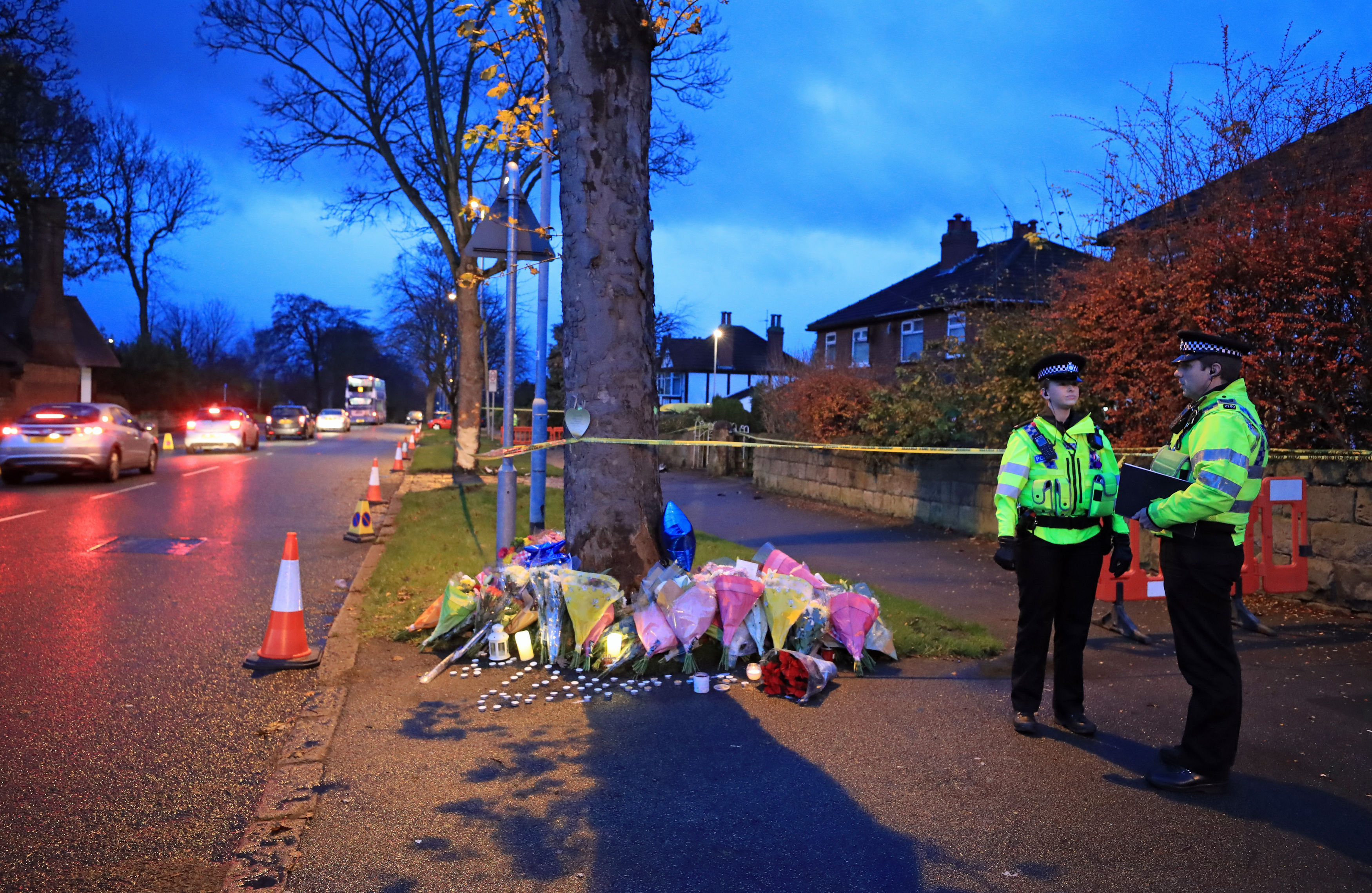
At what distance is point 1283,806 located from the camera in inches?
154

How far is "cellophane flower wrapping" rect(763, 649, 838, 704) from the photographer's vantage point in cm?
532

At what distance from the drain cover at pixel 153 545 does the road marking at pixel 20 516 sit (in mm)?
2100

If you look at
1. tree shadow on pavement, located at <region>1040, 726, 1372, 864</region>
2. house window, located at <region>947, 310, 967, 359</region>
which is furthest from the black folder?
house window, located at <region>947, 310, 967, 359</region>

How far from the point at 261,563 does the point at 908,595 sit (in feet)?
20.7

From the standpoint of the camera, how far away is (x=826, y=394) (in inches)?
663

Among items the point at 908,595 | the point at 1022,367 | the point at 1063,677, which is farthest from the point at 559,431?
the point at 1063,677

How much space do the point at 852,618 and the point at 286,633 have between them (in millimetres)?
3504

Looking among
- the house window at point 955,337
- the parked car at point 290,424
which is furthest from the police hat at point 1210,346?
the parked car at point 290,424

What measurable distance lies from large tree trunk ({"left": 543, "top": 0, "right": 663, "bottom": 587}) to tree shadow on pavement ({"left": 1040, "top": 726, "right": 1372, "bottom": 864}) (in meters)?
3.33

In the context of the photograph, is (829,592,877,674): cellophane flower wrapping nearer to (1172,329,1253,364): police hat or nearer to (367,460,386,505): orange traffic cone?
(1172,329,1253,364): police hat

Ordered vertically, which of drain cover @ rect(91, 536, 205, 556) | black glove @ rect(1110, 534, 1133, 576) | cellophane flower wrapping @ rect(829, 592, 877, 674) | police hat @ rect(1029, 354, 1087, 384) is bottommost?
drain cover @ rect(91, 536, 205, 556)

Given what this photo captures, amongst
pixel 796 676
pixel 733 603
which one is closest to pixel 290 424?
pixel 733 603

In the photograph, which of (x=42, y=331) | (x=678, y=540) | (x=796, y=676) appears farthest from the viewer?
(x=42, y=331)

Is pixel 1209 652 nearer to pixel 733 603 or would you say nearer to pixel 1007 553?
pixel 1007 553
